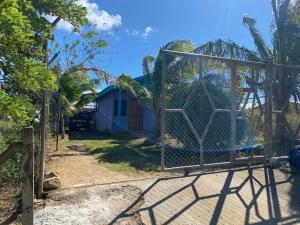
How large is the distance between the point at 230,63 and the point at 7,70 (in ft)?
16.5

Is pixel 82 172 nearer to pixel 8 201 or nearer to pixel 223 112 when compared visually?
pixel 8 201

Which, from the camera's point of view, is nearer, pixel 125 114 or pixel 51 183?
pixel 51 183

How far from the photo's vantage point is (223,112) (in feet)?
26.3

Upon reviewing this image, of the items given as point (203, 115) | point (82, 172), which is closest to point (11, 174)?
point (82, 172)

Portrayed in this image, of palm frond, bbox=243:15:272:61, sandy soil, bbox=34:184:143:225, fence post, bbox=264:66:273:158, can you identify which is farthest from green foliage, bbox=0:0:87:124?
palm frond, bbox=243:15:272:61

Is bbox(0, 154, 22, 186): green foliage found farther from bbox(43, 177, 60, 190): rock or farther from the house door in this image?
the house door

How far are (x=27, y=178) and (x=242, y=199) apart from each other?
3684mm

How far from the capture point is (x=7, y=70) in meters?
3.29

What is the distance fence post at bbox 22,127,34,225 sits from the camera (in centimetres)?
364

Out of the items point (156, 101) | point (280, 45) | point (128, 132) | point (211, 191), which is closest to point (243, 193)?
point (211, 191)

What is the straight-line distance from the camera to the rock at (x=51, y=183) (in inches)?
228

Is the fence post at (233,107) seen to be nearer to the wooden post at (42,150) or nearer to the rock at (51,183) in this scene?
the rock at (51,183)

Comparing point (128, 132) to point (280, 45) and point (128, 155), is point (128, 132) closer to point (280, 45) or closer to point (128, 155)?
point (128, 155)

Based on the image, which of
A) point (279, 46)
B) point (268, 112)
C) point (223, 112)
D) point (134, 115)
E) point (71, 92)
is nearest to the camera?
point (268, 112)
